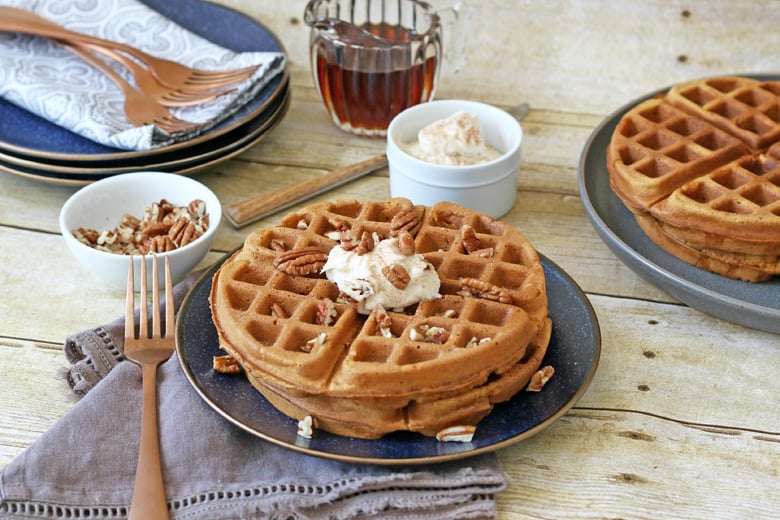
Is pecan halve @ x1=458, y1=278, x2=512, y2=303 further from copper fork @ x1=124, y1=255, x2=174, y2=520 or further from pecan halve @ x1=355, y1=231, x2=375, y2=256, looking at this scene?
copper fork @ x1=124, y1=255, x2=174, y2=520

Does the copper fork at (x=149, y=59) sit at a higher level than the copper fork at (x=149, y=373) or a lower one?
higher

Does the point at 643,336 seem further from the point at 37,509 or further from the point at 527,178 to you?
the point at 37,509

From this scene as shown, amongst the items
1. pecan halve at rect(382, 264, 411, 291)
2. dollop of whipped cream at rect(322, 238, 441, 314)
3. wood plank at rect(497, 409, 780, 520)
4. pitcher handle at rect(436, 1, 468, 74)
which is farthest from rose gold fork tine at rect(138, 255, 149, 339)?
pitcher handle at rect(436, 1, 468, 74)

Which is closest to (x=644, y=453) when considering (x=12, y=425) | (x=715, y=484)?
(x=715, y=484)

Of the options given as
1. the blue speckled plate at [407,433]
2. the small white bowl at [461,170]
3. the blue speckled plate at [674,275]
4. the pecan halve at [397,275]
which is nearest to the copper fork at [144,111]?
the small white bowl at [461,170]

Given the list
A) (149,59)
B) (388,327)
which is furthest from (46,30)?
(388,327)

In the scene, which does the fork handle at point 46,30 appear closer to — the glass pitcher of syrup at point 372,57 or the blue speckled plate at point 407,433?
the glass pitcher of syrup at point 372,57

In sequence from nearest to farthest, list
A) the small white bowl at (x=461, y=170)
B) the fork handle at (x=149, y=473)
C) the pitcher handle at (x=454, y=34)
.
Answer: the fork handle at (x=149, y=473)
the small white bowl at (x=461, y=170)
the pitcher handle at (x=454, y=34)
